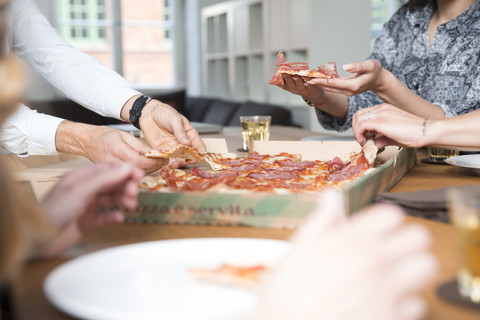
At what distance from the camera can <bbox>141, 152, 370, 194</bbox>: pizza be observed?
1155 mm

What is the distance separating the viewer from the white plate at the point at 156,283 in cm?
58

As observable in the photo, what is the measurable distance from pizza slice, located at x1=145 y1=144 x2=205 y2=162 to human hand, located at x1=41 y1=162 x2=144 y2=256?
0.58 m

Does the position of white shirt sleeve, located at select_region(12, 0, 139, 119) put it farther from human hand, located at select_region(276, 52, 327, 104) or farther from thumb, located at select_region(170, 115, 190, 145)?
human hand, located at select_region(276, 52, 327, 104)

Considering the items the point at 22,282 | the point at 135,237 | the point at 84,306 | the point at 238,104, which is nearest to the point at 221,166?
the point at 135,237

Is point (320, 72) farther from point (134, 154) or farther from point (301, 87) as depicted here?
point (134, 154)

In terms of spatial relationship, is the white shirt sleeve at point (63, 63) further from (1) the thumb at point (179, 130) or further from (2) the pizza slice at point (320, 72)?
(2) the pizza slice at point (320, 72)

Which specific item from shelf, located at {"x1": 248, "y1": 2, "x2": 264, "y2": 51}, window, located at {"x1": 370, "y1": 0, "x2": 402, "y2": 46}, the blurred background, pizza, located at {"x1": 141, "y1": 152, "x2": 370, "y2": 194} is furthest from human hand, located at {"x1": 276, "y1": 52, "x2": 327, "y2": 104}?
window, located at {"x1": 370, "y1": 0, "x2": 402, "y2": 46}

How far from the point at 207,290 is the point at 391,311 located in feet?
0.75

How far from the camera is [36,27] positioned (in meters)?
1.97

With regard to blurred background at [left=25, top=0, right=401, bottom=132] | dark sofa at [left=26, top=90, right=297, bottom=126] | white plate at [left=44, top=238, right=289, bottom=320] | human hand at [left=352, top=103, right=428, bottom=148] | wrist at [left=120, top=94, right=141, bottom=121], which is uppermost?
blurred background at [left=25, top=0, right=401, bottom=132]

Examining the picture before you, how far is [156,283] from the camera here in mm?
667

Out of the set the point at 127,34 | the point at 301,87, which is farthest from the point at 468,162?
the point at 127,34

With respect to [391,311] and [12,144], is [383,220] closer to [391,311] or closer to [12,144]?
[391,311]

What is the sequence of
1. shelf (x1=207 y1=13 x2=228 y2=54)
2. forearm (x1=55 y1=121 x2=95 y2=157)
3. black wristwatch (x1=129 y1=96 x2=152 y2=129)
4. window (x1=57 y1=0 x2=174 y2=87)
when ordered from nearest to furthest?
forearm (x1=55 y1=121 x2=95 y2=157) → black wristwatch (x1=129 y1=96 x2=152 y2=129) → shelf (x1=207 y1=13 x2=228 y2=54) → window (x1=57 y1=0 x2=174 y2=87)
